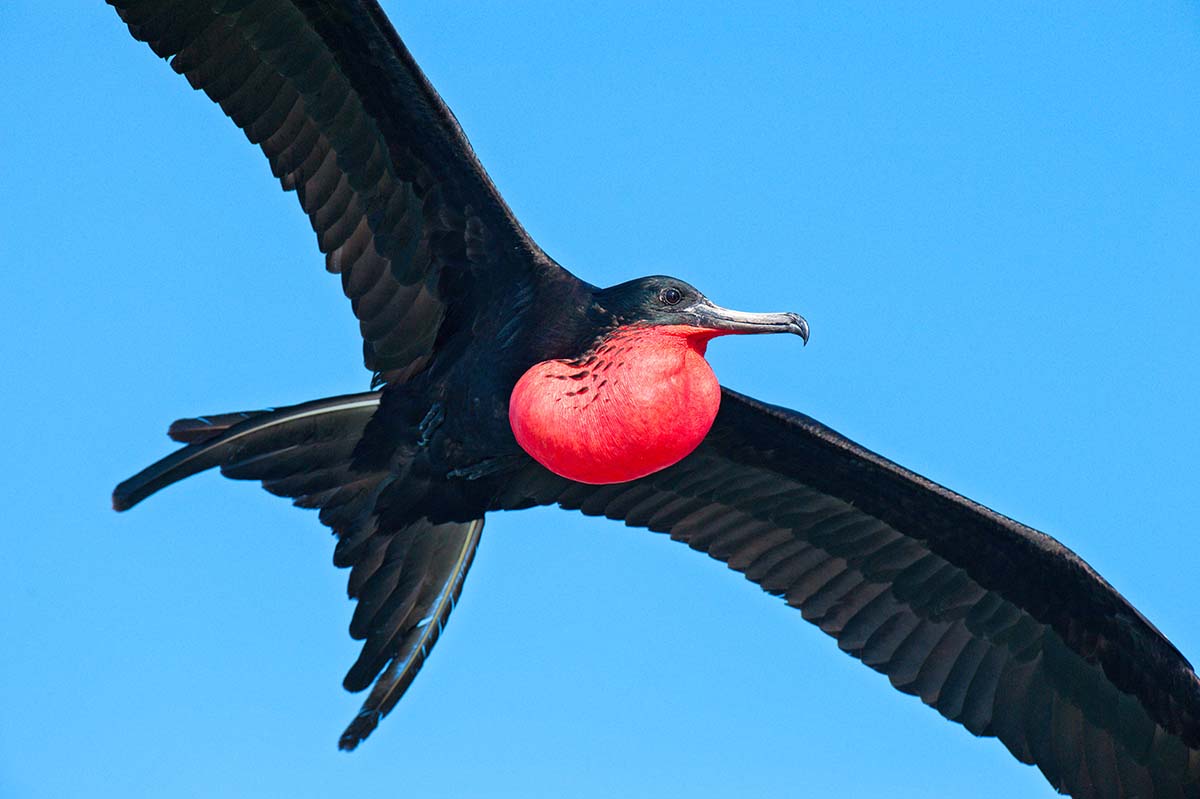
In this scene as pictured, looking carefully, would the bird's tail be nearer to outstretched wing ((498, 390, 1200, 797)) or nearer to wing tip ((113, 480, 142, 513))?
wing tip ((113, 480, 142, 513))

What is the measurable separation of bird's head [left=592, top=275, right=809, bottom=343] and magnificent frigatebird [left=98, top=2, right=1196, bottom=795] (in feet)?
0.03

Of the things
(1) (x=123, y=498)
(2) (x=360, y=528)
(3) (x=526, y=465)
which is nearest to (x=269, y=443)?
(2) (x=360, y=528)

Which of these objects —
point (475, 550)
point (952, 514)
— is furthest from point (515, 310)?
point (952, 514)

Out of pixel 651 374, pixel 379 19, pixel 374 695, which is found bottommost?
pixel 374 695

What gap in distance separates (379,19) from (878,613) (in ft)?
10.7

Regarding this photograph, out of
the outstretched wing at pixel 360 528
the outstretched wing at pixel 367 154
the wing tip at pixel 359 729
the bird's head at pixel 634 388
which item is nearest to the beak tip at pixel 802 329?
the bird's head at pixel 634 388

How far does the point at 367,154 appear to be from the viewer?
22.0ft

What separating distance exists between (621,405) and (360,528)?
52.4 inches

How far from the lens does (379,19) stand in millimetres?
6340

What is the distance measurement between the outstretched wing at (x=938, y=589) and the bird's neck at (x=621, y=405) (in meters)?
0.96

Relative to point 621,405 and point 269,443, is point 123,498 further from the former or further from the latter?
point 621,405

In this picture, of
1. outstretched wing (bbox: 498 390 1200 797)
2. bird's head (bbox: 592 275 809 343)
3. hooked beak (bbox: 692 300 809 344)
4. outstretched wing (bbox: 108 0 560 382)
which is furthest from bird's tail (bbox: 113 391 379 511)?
hooked beak (bbox: 692 300 809 344)

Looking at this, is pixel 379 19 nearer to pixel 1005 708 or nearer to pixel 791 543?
pixel 791 543

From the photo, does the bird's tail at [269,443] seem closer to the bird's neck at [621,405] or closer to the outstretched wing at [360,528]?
the outstretched wing at [360,528]
